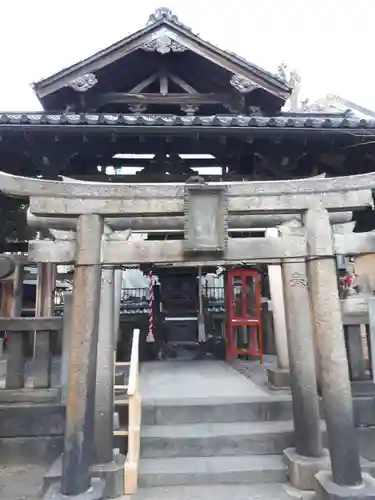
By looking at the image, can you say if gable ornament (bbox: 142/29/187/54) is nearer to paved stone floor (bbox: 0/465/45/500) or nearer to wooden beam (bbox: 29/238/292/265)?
wooden beam (bbox: 29/238/292/265)

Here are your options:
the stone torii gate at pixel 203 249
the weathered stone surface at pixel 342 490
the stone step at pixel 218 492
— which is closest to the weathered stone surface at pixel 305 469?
the stone torii gate at pixel 203 249

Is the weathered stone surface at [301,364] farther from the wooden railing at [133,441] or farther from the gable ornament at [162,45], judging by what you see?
the gable ornament at [162,45]

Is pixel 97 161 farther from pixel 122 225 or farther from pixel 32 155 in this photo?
pixel 122 225

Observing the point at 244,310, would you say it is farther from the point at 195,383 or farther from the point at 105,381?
the point at 105,381

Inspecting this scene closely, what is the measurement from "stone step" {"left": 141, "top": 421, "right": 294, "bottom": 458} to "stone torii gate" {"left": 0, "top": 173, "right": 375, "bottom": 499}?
2.45 ft

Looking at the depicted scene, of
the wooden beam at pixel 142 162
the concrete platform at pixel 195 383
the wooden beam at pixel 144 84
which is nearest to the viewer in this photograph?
the concrete platform at pixel 195 383

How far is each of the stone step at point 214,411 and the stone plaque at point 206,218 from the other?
8.79 feet

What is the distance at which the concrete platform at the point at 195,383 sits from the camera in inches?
248

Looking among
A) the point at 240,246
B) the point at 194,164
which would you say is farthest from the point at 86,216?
the point at 194,164

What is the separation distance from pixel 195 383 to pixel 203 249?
4.15 metres

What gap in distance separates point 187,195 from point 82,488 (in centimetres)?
305

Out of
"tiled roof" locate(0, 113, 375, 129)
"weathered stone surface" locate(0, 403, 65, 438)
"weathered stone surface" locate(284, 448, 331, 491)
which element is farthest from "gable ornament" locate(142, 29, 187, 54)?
"weathered stone surface" locate(284, 448, 331, 491)

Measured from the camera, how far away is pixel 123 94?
294 inches

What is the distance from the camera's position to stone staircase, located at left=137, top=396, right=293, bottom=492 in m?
4.85
